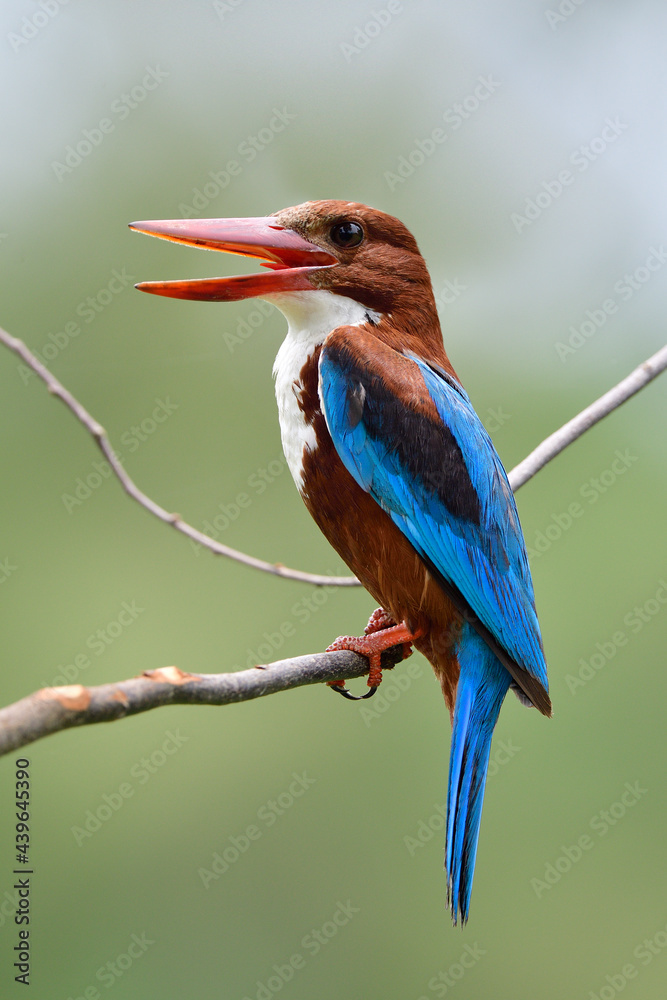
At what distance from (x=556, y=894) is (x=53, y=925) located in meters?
2.38

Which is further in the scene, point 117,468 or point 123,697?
point 117,468

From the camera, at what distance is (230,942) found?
13.8 ft

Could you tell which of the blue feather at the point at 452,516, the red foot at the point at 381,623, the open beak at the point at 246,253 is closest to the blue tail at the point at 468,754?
the blue feather at the point at 452,516

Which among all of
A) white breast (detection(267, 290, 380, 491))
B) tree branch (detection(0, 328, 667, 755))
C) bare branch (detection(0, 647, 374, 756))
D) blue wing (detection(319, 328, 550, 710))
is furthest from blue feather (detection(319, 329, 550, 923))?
bare branch (detection(0, 647, 374, 756))

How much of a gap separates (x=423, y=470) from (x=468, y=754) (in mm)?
661

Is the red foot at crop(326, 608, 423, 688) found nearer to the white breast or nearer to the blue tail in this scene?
the blue tail

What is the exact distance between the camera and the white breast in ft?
6.97

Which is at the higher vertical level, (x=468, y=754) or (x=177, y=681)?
(x=468, y=754)

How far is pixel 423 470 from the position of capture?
203cm

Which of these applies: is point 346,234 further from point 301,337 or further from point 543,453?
point 543,453

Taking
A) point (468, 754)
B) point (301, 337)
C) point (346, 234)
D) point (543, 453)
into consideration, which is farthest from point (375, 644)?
point (346, 234)

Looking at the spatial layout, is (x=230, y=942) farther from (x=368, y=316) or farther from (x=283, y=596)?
(x=368, y=316)

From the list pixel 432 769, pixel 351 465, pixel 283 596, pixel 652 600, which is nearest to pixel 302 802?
pixel 432 769

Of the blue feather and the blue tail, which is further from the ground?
the blue feather
